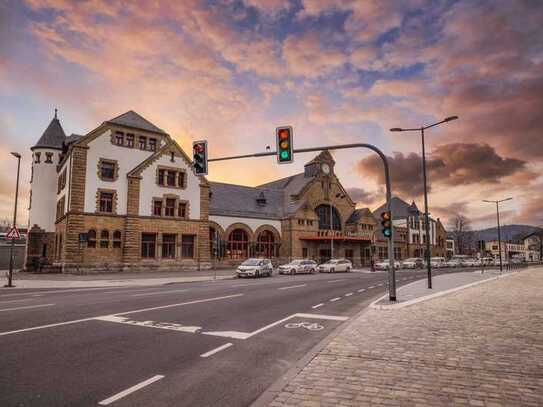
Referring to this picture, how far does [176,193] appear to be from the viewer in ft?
126

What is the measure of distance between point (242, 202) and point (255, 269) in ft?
56.8

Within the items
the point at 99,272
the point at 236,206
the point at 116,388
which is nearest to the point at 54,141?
the point at 99,272

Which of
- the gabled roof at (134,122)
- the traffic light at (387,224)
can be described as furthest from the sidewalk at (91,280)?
the traffic light at (387,224)

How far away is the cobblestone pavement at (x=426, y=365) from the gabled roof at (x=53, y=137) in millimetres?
40728

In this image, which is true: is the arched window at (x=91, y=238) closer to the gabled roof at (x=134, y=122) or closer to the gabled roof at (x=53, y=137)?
the gabled roof at (x=134, y=122)

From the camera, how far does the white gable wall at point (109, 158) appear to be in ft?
110

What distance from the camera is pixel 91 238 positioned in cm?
3303

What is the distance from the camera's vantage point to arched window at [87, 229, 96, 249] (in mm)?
32781

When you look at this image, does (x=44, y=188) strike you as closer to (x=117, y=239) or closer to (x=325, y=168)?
(x=117, y=239)

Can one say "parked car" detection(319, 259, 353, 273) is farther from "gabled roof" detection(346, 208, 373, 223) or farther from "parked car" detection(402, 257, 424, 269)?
"parked car" detection(402, 257, 424, 269)

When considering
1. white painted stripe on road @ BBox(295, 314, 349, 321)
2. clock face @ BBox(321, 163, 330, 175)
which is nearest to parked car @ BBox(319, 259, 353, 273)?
clock face @ BBox(321, 163, 330, 175)

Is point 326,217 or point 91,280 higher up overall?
point 326,217

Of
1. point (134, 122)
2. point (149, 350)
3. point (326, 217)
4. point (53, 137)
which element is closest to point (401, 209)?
point (326, 217)

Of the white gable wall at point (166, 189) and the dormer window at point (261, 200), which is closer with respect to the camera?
the white gable wall at point (166, 189)
